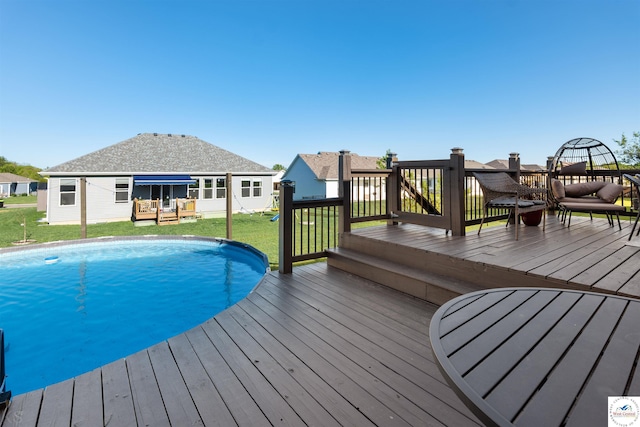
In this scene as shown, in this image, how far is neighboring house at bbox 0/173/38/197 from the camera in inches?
1310

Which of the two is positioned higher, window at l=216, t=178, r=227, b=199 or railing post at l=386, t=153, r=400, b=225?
window at l=216, t=178, r=227, b=199

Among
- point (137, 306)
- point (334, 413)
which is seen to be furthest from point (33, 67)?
point (334, 413)

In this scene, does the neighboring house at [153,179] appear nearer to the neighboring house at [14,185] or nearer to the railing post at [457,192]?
the railing post at [457,192]

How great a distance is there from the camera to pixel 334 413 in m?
1.63

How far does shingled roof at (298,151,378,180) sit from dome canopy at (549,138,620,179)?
1699 cm

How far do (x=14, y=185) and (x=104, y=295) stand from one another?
45.0 meters

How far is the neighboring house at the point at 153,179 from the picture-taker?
14.2 m

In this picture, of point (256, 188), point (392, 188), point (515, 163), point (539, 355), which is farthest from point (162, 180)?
point (539, 355)

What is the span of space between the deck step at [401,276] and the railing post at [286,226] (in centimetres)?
68

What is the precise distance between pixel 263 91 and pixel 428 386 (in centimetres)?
2009

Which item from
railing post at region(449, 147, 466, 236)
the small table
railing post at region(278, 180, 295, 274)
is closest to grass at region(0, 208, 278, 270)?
railing post at region(278, 180, 295, 274)

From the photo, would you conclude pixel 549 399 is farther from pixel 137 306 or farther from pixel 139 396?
pixel 137 306

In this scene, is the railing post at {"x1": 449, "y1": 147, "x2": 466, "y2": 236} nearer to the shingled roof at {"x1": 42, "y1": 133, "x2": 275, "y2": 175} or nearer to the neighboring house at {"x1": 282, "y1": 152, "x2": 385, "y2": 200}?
the shingled roof at {"x1": 42, "y1": 133, "x2": 275, "y2": 175}

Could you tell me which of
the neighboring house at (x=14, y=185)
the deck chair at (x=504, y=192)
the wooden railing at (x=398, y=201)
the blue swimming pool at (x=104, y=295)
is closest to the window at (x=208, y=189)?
the blue swimming pool at (x=104, y=295)
